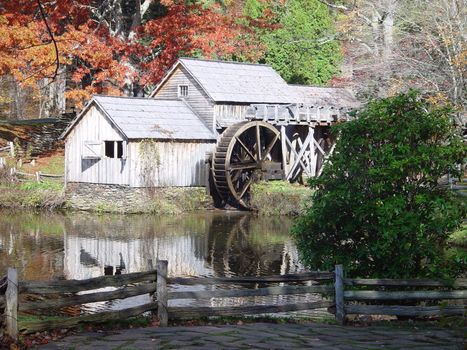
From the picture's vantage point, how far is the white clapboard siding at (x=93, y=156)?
3709 centimetres

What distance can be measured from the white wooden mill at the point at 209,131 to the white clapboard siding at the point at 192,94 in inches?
1.9

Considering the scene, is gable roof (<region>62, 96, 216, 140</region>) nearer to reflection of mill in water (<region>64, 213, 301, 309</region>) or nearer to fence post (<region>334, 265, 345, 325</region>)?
reflection of mill in water (<region>64, 213, 301, 309</region>)

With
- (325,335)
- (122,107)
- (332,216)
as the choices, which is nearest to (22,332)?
(325,335)

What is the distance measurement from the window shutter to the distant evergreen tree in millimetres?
15855

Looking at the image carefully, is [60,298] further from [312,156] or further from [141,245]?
[312,156]

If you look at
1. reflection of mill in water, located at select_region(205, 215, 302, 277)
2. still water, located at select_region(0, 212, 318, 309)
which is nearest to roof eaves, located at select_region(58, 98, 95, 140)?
still water, located at select_region(0, 212, 318, 309)

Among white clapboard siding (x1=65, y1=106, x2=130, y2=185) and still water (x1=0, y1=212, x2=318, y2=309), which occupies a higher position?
white clapboard siding (x1=65, y1=106, x2=130, y2=185)

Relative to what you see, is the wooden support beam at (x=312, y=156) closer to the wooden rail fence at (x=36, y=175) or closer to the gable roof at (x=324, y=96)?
the gable roof at (x=324, y=96)

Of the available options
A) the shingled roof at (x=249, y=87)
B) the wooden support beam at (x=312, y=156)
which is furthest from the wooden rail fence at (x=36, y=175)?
the wooden support beam at (x=312, y=156)

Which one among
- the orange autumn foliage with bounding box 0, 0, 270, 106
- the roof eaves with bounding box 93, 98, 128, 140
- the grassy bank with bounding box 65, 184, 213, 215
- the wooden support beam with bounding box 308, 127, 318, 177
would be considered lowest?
the grassy bank with bounding box 65, 184, 213, 215

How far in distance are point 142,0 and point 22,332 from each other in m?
40.6

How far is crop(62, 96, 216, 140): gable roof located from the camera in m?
36.6

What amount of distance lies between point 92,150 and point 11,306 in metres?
28.5

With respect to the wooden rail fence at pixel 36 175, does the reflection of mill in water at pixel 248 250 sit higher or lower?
lower
